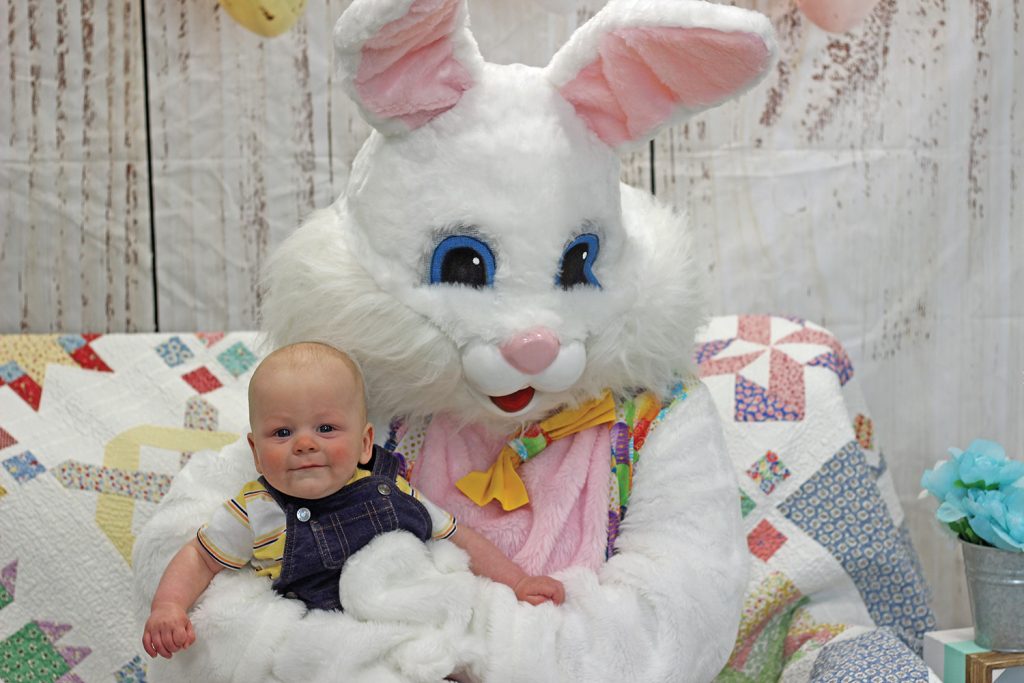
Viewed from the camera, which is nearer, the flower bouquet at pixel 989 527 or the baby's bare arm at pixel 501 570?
the baby's bare arm at pixel 501 570

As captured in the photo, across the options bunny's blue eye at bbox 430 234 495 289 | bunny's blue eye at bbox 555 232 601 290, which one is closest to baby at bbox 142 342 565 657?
bunny's blue eye at bbox 430 234 495 289

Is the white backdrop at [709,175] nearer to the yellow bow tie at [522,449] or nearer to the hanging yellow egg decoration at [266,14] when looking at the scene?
the hanging yellow egg decoration at [266,14]

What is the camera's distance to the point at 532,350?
1.02 meters

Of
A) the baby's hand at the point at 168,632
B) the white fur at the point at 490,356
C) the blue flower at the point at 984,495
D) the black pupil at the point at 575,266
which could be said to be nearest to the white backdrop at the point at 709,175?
the blue flower at the point at 984,495

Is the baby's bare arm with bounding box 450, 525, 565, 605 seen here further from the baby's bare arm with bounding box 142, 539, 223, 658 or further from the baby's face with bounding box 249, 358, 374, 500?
the baby's bare arm with bounding box 142, 539, 223, 658

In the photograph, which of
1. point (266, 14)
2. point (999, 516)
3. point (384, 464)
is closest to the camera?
point (384, 464)

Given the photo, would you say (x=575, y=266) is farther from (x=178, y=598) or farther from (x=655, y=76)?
(x=178, y=598)

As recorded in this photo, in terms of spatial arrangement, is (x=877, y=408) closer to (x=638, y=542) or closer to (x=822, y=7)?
(x=822, y=7)

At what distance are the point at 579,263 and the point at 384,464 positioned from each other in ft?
0.93

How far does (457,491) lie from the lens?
3.91 ft

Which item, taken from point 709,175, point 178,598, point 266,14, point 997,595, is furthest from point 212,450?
point 997,595

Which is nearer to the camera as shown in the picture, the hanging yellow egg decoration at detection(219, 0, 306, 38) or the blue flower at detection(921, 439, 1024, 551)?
the blue flower at detection(921, 439, 1024, 551)

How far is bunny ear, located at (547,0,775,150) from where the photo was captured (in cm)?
102

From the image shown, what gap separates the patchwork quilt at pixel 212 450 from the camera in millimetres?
1404
